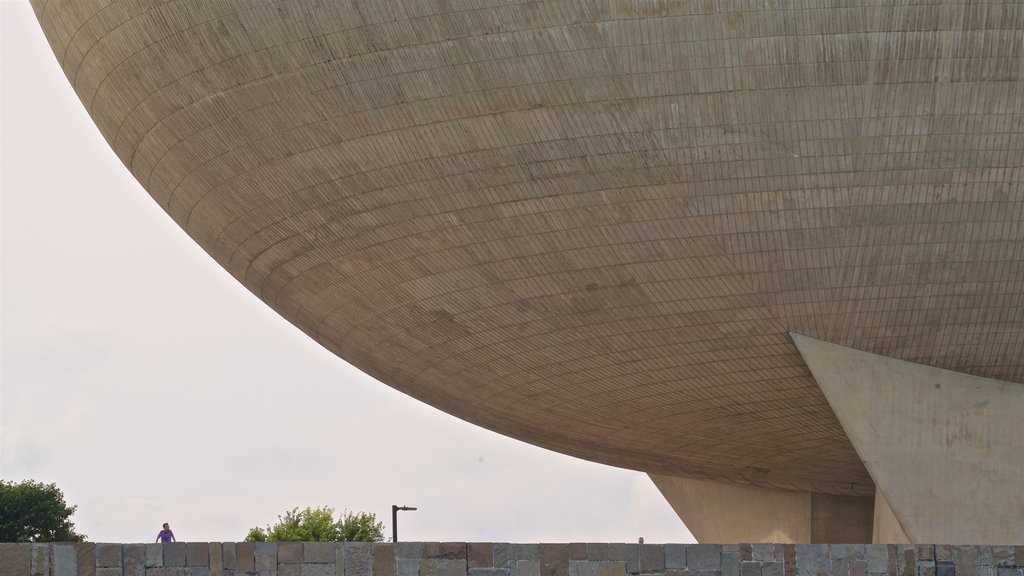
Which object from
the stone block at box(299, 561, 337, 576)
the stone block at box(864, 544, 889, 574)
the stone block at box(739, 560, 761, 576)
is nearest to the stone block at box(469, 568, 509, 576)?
the stone block at box(299, 561, 337, 576)

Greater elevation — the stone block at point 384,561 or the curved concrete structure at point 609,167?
the curved concrete structure at point 609,167

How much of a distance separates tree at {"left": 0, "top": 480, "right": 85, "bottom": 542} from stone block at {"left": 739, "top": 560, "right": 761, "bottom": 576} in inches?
1179

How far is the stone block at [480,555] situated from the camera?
47.9 ft

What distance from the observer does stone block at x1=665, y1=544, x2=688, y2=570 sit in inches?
581

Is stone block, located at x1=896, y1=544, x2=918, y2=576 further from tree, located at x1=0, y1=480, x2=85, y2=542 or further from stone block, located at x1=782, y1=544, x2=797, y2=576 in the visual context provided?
tree, located at x1=0, y1=480, x2=85, y2=542

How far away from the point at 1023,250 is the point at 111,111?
14.0 m

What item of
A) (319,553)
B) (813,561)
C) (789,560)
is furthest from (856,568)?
(319,553)

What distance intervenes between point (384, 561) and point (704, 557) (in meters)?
3.36

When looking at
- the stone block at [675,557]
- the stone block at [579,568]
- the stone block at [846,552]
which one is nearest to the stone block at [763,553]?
the stone block at [846,552]

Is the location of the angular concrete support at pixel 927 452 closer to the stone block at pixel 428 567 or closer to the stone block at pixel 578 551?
the stone block at pixel 578 551

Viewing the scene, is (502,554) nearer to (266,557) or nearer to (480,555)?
(480,555)

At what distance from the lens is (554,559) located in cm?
1469

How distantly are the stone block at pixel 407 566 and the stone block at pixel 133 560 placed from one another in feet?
8.36

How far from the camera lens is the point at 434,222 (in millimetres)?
20828
